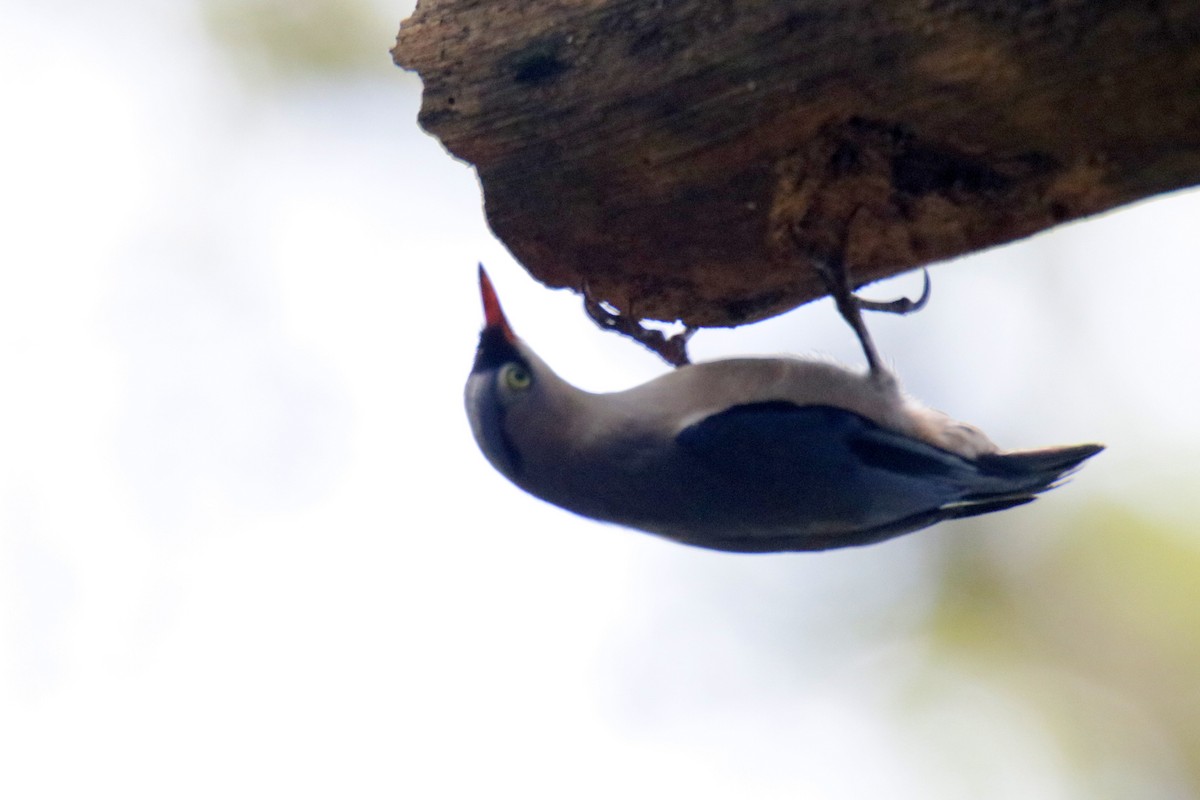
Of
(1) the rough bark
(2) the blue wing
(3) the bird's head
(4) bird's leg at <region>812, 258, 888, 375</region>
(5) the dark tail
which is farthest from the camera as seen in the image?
(3) the bird's head

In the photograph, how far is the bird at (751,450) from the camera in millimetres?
3592

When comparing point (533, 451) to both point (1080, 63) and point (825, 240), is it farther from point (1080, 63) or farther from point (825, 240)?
point (1080, 63)

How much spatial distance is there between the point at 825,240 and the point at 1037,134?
0.69 m

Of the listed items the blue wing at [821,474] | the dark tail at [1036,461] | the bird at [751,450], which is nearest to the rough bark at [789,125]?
the bird at [751,450]

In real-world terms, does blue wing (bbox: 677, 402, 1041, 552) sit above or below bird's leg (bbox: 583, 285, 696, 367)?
below

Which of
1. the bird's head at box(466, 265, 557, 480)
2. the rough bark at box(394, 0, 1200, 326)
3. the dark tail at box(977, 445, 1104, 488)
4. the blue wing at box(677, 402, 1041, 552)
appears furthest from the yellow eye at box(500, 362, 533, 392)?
the dark tail at box(977, 445, 1104, 488)

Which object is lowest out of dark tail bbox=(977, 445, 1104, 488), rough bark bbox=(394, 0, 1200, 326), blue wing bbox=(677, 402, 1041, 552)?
dark tail bbox=(977, 445, 1104, 488)

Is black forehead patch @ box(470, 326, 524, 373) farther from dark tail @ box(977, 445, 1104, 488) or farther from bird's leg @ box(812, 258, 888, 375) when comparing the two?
dark tail @ box(977, 445, 1104, 488)

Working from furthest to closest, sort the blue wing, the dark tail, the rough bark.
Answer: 1. the dark tail
2. the blue wing
3. the rough bark

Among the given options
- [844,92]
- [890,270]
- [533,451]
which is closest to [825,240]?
[890,270]

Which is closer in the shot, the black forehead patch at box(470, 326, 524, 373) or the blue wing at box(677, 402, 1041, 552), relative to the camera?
the blue wing at box(677, 402, 1041, 552)

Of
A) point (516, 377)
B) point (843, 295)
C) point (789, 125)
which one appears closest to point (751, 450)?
point (843, 295)

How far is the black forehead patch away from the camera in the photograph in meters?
3.92

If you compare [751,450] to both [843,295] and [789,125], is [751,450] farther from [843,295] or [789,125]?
[789,125]
